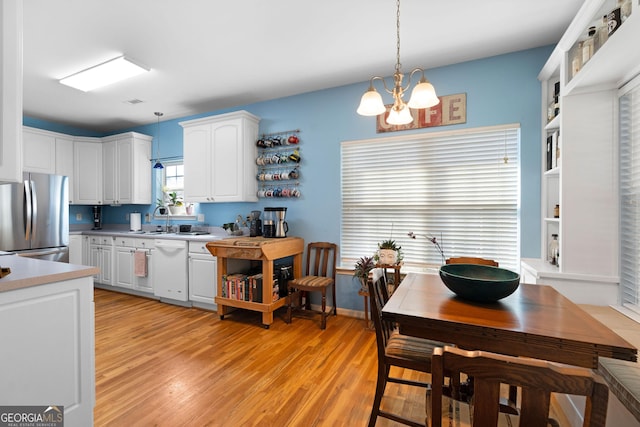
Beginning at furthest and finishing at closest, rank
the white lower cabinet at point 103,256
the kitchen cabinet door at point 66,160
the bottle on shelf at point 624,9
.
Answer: the kitchen cabinet door at point 66,160 < the white lower cabinet at point 103,256 < the bottle on shelf at point 624,9

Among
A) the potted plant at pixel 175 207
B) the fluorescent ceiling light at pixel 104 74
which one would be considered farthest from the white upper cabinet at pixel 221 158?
the fluorescent ceiling light at pixel 104 74

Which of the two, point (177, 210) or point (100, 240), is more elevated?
point (177, 210)

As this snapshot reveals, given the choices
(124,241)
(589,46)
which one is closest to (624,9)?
(589,46)

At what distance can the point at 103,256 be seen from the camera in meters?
4.45

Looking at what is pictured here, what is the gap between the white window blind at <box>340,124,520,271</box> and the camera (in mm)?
2807

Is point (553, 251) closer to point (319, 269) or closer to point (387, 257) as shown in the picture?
point (387, 257)

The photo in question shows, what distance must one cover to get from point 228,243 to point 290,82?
194 centimetres

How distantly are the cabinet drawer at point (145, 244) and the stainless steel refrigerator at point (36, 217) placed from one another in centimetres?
99

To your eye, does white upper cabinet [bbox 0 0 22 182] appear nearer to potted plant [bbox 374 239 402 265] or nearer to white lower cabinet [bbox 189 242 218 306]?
white lower cabinet [bbox 189 242 218 306]

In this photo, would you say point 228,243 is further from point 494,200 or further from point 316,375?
point 494,200

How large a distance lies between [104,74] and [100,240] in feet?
8.63

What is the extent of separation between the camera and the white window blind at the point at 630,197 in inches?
73.0

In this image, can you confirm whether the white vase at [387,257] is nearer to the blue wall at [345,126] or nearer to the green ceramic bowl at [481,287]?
the blue wall at [345,126]

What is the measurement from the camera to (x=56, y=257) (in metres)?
3.94
